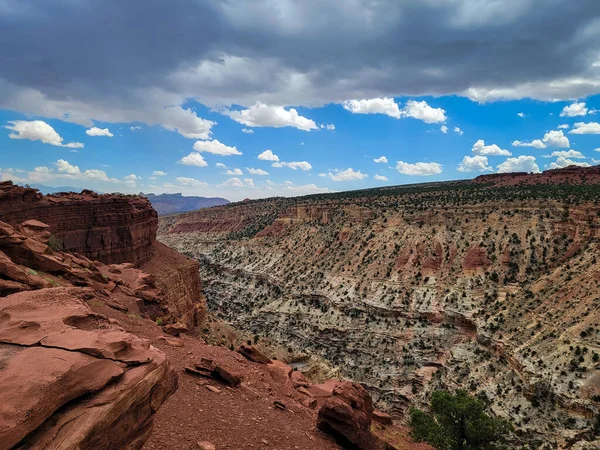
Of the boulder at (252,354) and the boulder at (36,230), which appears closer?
the boulder at (252,354)

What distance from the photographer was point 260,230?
104 m

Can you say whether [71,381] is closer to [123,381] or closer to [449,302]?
[123,381]

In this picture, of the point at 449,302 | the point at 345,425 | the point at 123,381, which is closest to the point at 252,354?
the point at 345,425

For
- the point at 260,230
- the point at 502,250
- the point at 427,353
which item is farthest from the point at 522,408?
the point at 260,230

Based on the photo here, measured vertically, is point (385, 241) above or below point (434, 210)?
below

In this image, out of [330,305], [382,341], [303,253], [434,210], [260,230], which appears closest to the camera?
[382,341]

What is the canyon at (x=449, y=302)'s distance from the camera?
2966 centimetres

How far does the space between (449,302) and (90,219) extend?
43641 millimetres

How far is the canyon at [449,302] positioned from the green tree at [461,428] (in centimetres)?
867

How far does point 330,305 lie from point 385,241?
16.3m

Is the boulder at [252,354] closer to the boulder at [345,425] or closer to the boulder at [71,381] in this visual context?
the boulder at [345,425]

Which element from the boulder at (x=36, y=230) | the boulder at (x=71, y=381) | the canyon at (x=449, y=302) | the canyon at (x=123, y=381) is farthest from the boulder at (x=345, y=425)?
the canyon at (x=449, y=302)

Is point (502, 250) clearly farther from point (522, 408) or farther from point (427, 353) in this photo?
point (522, 408)

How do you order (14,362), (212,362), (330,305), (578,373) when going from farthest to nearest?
(330,305) < (578,373) < (212,362) < (14,362)
